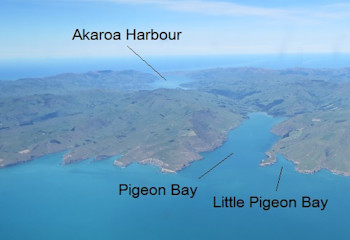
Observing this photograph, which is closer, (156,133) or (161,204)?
(161,204)

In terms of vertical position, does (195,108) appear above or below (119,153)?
above

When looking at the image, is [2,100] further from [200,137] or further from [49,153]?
[200,137]

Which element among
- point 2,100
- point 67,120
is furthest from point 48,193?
point 2,100

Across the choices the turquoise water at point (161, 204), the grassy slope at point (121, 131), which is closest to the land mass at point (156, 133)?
the grassy slope at point (121, 131)

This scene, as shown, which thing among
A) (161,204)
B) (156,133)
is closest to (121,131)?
(156,133)

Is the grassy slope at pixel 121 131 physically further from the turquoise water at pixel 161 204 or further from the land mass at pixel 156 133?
the turquoise water at pixel 161 204

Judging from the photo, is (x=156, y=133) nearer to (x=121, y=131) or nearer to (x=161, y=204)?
(x=121, y=131)

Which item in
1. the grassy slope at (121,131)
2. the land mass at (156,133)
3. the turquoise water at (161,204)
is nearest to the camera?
the turquoise water at (161,204)

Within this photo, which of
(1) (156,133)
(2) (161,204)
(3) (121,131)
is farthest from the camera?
(3) (121,131)
